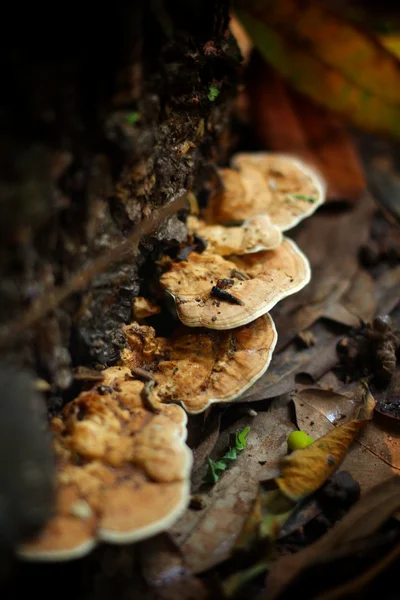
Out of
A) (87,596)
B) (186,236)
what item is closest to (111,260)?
(186,236)

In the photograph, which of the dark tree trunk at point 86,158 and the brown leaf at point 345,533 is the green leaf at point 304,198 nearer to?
the dark tree trunk at point 86,158

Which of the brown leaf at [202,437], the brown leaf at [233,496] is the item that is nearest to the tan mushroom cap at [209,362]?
the brown leaf at [202,437]

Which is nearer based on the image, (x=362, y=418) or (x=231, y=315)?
(x=231, y=315)

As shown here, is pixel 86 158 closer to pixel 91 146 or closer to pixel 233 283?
pixel 91 146

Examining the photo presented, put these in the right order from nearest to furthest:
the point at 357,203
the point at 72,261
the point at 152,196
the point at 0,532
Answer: the point at 0,532
the point at 72,261
the point at 152,196
the point at 357,203

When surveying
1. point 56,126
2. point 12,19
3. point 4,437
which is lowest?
point 4,437

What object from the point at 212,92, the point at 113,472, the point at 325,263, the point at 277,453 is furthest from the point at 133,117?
the point at 325,263

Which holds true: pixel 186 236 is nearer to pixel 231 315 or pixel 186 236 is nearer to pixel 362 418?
pixel 231 315

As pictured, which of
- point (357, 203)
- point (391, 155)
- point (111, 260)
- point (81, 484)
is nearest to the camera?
point (81, 484)
